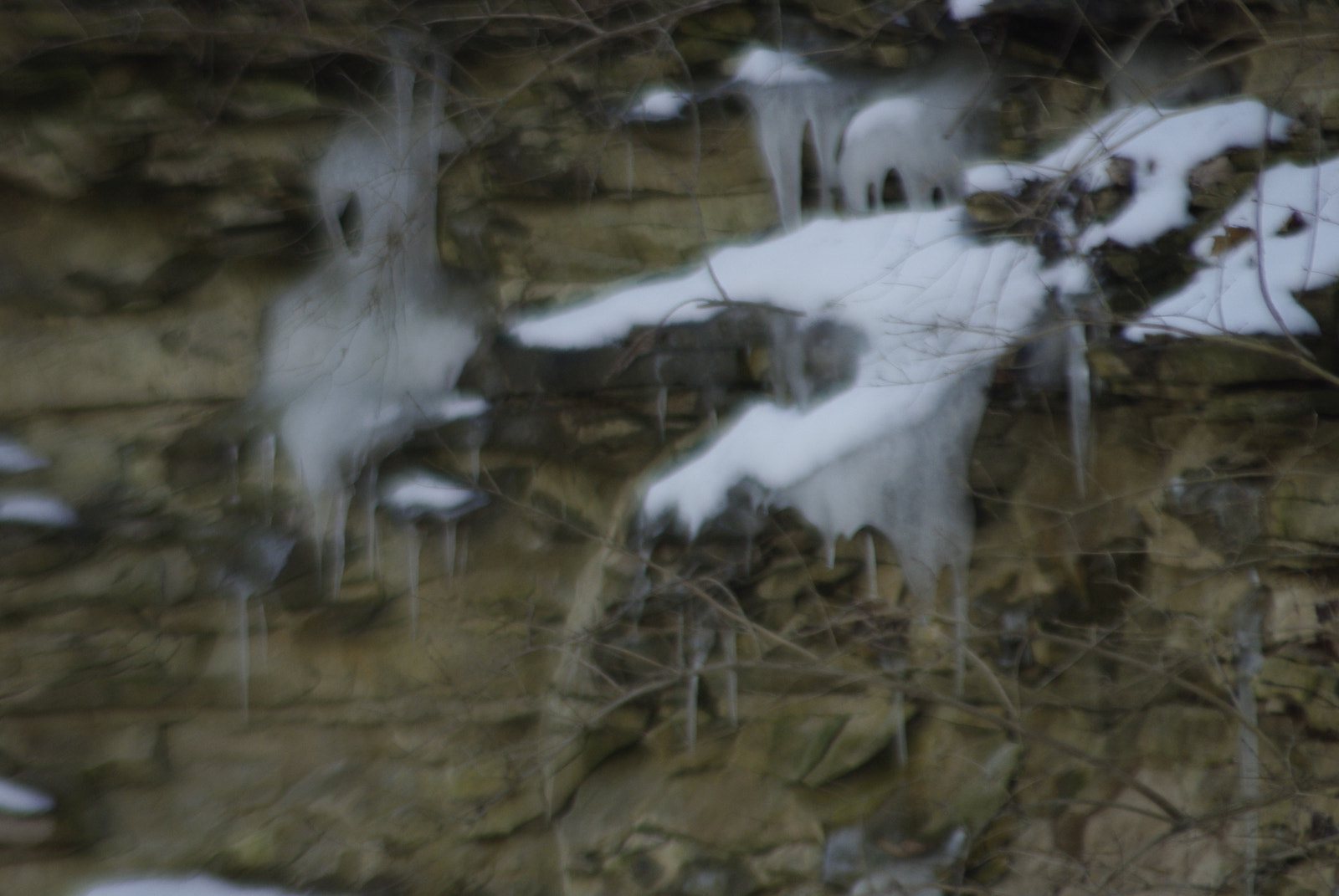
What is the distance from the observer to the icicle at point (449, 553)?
14.0 feet

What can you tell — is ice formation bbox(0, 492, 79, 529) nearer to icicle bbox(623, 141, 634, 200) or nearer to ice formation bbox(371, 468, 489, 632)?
ice formation bbox(371, 468, 489, 632)

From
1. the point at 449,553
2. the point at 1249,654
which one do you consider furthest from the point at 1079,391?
the point at 449,553

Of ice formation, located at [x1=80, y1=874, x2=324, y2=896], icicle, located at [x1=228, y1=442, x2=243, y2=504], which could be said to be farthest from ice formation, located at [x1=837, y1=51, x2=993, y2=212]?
ice formation, located at [x1=80, y1=874, x2=324, y2=896]

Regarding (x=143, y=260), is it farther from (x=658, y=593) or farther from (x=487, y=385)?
(x=658, y=593)

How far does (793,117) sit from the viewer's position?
4.11m

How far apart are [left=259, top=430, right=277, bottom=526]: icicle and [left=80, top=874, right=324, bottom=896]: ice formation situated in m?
1.44

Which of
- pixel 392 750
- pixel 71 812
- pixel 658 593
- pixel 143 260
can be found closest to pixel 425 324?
pixel 143 260

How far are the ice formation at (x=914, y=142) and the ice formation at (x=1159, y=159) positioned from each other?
295 millimetres

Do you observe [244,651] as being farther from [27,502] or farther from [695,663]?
[695,663]

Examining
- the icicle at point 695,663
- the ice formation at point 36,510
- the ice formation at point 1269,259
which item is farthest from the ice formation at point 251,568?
the ice formation at point 1269,259

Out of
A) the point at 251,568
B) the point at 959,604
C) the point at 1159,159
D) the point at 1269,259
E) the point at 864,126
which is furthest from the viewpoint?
the point at 251,568

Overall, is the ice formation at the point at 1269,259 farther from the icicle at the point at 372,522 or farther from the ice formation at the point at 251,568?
the ice formation at the point at 251,568

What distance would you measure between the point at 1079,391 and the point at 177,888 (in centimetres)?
398

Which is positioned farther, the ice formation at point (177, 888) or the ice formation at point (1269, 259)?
the ice formation at point (177, 888)
